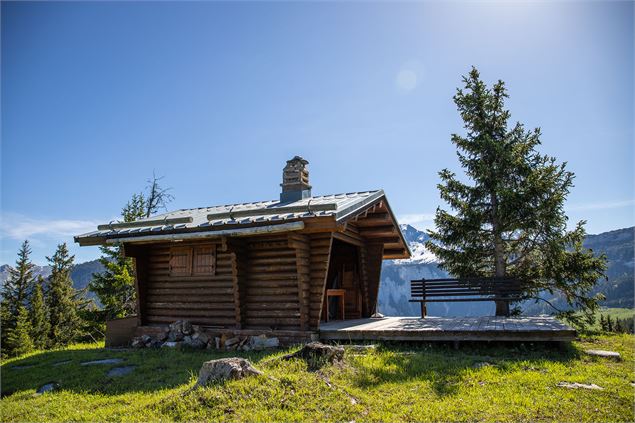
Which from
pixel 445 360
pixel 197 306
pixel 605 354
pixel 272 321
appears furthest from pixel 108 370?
pixel 605 354

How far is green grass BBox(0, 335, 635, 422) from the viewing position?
5.05 meters

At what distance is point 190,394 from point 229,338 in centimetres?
544

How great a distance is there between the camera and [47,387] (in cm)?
736

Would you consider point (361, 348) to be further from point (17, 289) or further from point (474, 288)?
point (17, 289)

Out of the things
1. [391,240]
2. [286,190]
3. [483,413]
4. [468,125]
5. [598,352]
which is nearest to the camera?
[483,413]

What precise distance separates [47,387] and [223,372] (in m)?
3.91

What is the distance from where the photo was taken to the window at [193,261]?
11.7m

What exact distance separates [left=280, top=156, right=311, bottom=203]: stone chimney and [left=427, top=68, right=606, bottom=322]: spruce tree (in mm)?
5282

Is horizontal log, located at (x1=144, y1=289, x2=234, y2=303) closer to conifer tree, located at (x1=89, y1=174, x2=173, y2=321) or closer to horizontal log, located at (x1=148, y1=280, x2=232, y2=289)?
horizontal log, located at (x1=148, y1=280, x2=232, y2=289)

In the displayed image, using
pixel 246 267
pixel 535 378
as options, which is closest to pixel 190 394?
pixel 535 378

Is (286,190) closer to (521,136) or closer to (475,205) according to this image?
(475,205)

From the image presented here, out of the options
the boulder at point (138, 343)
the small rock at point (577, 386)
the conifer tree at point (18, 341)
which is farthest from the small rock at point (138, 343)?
the conifer tree at point (18, 341)

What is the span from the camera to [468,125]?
52.4 feet

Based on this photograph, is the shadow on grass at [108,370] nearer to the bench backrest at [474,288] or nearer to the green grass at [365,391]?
the green grass at [365,391]
